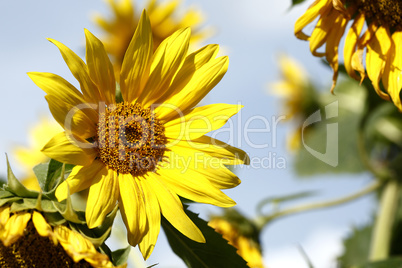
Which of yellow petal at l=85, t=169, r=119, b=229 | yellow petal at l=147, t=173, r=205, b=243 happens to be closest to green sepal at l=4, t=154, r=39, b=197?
yellow petal at l=85, t=169, r=119, b=229

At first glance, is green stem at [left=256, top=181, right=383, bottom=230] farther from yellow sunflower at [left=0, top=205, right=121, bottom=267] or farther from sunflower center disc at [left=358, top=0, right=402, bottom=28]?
yellow sunflower at [left=0, top=205, right=121, bottom=267]

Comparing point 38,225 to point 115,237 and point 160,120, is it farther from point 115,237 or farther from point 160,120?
point 115,237

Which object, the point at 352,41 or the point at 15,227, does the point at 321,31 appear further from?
the point at 15,227

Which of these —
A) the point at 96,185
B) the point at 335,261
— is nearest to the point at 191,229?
the point at 96,185

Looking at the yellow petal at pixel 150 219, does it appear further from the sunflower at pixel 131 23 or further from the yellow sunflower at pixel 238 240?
the sunflower at pixel 131 23

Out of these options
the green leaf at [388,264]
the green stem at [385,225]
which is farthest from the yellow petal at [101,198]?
the green stem at [385,225]

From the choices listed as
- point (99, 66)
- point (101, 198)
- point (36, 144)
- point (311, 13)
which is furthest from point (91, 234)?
point (36, 144)
